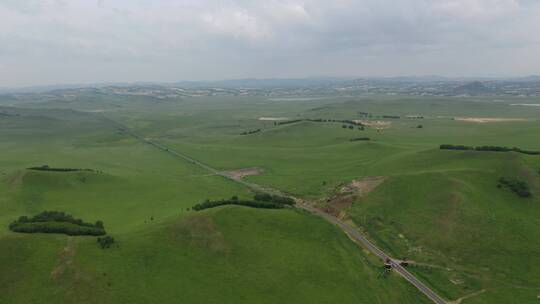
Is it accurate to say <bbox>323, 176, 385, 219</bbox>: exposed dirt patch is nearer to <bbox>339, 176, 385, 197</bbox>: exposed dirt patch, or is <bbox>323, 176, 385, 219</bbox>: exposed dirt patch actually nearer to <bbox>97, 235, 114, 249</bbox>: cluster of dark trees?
<bbox>339, 176, 385, 197</bbox>: exposed dirt patch

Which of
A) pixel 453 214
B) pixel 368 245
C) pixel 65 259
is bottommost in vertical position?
pixel 368 245

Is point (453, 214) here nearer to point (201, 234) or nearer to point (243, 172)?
point (201, 234)

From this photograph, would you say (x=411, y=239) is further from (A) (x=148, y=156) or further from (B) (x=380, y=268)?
(A) (x=148, y=156)

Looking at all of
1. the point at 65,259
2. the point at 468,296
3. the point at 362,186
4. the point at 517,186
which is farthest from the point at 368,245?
the point at 65,259

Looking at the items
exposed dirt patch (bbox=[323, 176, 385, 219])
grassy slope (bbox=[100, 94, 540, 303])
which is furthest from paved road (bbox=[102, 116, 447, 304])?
exposed dirt patch (bbox=[323, 176, 385, 219])

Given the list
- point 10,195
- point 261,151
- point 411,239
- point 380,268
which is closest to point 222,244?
point 380,268

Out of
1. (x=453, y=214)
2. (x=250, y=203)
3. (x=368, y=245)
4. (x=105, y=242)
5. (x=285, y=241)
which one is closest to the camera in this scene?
(x=105, y=242)
